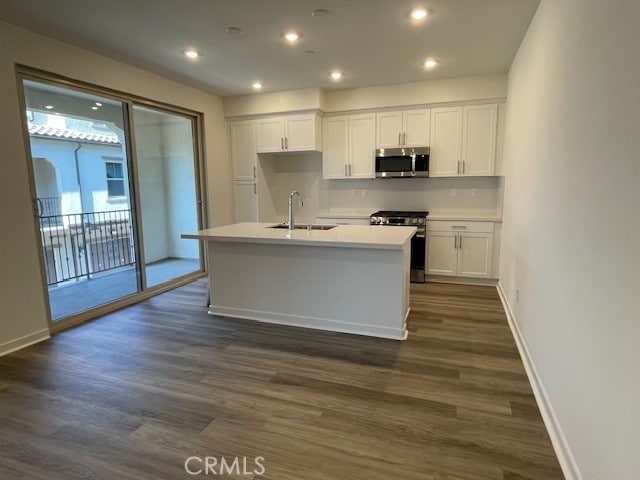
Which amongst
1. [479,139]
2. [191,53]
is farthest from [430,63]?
[191,53]

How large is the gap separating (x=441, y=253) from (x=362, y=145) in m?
1.81

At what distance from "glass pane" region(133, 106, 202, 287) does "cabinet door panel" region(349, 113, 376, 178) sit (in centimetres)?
224

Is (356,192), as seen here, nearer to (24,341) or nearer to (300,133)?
(300,133)

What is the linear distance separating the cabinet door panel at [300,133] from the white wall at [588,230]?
296 cm

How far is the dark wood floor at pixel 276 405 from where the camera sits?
177 centimetres

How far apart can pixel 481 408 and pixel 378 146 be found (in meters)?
3.67

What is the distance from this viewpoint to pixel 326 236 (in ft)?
10.6

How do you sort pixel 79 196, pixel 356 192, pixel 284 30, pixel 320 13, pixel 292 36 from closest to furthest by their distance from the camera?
pixel 320 13 → pixel 284 30 → pixel 292 36 → pixel 79 196 → pixel 356 192

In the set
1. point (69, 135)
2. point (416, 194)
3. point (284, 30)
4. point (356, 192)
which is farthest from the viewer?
point (356, 192)

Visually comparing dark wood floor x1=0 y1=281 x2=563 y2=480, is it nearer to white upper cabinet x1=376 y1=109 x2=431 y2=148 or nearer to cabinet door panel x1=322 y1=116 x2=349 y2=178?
white upper cabinet x1=376 y1=109 x2=431 y2=148

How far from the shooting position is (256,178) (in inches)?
221

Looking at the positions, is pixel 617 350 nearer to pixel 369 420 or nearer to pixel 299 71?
pixel 369 420

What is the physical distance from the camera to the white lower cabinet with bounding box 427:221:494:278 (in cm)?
471

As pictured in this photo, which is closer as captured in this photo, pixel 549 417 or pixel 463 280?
pixel 549 417
